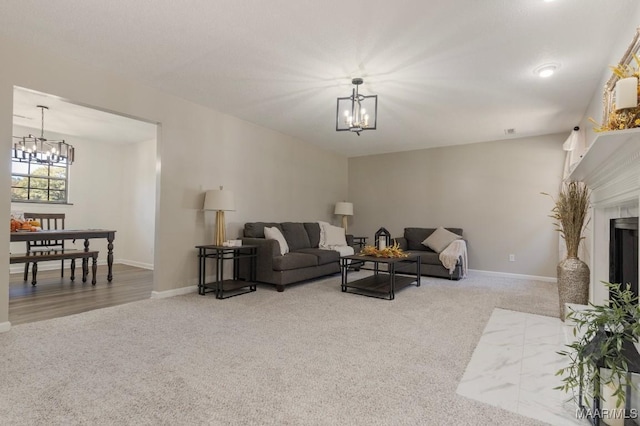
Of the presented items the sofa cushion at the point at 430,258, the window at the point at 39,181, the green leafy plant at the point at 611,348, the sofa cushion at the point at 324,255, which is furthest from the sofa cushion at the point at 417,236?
the window at the point at 39,181

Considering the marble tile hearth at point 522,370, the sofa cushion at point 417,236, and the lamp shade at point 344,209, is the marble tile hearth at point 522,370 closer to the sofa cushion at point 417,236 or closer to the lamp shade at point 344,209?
the sofa cushion at point 417,236

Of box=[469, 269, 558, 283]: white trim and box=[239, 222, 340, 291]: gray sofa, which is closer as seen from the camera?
box=[239, 222, 340, 291]: gray sofa

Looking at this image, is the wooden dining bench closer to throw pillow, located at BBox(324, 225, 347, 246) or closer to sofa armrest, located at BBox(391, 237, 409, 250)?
throw pillow, located at BBox(324, 225, 347, 246)

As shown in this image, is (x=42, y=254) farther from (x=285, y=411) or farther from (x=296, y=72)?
(x=285, y=411)

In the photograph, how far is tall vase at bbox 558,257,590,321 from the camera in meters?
3.14

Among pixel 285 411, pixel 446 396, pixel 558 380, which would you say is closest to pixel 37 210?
pixel 285 411

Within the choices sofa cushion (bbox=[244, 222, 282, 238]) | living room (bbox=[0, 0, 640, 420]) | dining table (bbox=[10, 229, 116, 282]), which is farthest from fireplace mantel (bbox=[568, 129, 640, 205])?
dining table (bbox=[10, 229, 116, 282])

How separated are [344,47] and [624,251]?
8.63ft

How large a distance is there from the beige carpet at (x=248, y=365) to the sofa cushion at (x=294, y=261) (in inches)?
Answer: 27.3

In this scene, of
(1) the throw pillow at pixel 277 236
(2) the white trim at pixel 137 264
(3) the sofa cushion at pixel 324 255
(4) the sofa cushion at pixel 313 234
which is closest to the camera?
(1) the throw pillow at pixel 277 236

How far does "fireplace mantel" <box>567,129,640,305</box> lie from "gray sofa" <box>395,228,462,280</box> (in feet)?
7.83

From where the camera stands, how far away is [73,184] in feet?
20.7

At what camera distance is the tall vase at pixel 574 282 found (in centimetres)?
314

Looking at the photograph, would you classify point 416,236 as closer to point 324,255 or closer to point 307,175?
point 324,255
